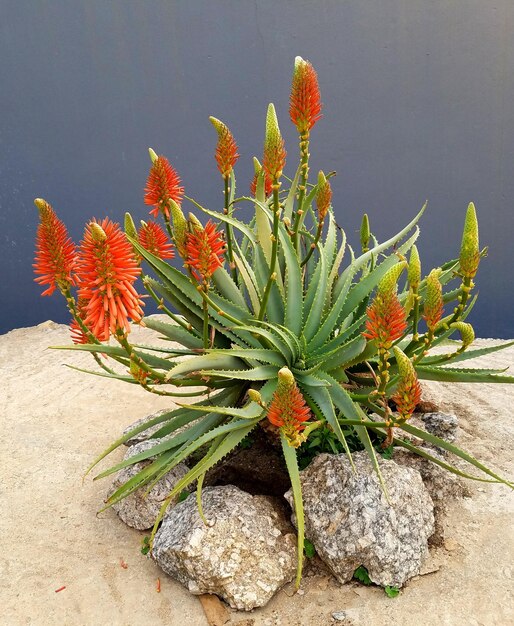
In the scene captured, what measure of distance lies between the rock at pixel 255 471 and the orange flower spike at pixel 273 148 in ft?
3.87

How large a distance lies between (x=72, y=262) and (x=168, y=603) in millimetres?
1159

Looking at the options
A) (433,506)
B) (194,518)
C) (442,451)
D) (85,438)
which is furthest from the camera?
(85,438)

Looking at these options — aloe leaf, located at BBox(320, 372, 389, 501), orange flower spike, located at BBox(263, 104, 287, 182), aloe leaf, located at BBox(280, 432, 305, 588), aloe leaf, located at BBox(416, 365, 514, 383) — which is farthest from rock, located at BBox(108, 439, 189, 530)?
orange flower spike, located at BBox(263, 104, 287, 182)

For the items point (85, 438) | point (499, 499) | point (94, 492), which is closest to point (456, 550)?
point (499, 499)

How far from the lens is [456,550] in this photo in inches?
80.7

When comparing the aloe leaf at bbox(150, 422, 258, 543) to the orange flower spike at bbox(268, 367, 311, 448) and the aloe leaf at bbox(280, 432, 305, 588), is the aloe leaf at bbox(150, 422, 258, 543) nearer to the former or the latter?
the aloe leaf at bbox(280, 432, 305, 588)

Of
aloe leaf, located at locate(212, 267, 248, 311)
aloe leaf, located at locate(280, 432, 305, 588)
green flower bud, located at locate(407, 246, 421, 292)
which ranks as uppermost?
aloe leaf, located at locate(212, 267, 248, 311)

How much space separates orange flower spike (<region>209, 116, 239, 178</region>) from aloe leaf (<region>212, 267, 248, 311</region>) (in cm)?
41

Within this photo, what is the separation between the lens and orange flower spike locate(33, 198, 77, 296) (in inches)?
60.7

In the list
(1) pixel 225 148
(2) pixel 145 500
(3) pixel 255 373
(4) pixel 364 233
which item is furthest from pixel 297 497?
(4) pixel 364 233

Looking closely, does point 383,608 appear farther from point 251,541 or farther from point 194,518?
point 194,518

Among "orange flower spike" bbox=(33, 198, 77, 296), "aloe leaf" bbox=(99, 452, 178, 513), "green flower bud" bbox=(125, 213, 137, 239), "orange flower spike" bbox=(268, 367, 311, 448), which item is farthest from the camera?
"aloe leaf" bbox=(99, 452, 178, 513)

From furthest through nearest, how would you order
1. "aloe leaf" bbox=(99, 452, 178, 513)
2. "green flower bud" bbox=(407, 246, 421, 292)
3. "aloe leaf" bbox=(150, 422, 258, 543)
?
"aloe leaf" bbox=(99, 452, 178, 513), "aloe leaf" bbox=(150, 422, 258, 543), "green flower bud" bbox=(407, 246, 421, 292)

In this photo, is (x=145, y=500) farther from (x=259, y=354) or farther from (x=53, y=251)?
(x=53, y=251)
